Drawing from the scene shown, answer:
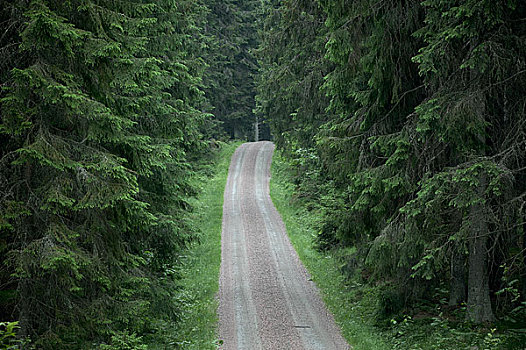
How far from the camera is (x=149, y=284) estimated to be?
9.78m

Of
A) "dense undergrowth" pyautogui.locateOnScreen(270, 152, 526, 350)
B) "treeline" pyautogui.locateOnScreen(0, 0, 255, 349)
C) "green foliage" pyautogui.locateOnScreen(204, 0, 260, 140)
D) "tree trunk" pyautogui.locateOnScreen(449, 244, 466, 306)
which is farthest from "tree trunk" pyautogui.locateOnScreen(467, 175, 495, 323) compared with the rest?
"green foliage" pyautogui.locateOnScreen(204, 0, 260, 140)

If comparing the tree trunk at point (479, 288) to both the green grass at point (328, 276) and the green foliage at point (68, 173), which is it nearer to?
the green grass at point (328, 276)

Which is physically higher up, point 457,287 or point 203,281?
point 457,287

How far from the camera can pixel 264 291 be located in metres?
15.0

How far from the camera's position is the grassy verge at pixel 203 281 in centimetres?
1137

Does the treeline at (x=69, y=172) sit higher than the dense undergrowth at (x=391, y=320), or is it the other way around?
the treeline at (x=69, y=172)

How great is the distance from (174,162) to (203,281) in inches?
231

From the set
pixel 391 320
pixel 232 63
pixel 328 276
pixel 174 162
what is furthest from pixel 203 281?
pixel 232 63

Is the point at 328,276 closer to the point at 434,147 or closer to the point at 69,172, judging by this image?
the point at 434,147

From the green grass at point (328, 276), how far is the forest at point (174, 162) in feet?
2.53

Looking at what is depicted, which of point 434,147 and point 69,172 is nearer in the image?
point 69,172

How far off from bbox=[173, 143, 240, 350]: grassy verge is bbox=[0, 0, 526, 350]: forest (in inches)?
23.6

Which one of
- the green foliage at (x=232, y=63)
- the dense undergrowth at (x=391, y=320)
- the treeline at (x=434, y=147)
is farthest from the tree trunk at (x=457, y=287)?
the green foliage at (x=232, y=63)

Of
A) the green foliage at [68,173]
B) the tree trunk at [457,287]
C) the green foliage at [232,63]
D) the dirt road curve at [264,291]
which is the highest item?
the green foliage at [232,63]
